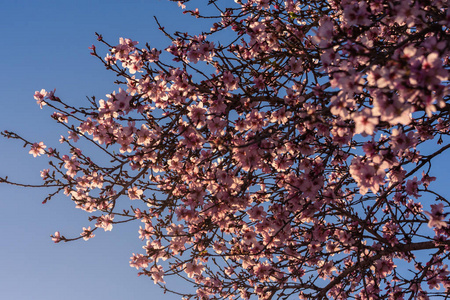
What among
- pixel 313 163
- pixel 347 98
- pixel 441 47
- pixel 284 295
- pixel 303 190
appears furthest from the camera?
pixel 284 295

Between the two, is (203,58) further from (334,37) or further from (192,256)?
(192,256)

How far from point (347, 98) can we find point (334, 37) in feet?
1.67

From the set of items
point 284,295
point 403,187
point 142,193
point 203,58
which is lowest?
point 284,295

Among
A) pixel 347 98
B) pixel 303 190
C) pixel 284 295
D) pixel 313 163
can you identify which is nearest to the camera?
pixel 347 98

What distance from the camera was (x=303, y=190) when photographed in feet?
14.1

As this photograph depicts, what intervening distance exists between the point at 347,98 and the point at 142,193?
10.5ft

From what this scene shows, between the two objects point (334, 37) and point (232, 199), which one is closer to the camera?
point (334, 37)

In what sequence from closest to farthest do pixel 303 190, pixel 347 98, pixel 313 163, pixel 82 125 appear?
pixel 347 98 < pixel 303 190 < pixel 313 163 < pixel 82 125

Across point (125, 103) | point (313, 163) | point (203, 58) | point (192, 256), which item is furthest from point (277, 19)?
point (192, 256)

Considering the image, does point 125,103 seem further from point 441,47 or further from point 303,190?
point 441,47

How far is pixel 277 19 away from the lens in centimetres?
508

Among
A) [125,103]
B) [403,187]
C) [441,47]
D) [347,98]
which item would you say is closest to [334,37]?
[347,98]

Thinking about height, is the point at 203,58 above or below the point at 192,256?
above

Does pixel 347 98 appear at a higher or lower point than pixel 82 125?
lower
